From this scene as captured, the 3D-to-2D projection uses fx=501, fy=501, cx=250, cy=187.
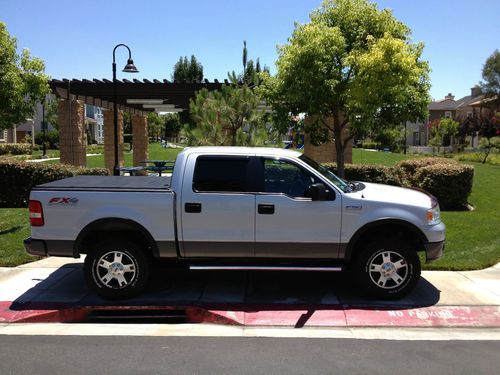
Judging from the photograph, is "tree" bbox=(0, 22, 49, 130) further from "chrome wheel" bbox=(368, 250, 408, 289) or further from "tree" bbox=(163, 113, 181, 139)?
"tree" bbox=(163, 113, 181, 139)

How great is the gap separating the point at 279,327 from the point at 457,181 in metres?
8.30

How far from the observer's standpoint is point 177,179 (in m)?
5.94

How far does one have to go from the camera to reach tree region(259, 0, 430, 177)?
9984mm

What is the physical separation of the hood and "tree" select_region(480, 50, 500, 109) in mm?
70446

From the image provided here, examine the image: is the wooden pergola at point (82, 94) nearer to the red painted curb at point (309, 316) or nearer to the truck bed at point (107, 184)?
the truck bed at point (107, 184)

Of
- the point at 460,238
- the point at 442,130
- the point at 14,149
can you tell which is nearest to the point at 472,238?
the point at 460,238

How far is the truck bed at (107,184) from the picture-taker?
592 centimetres

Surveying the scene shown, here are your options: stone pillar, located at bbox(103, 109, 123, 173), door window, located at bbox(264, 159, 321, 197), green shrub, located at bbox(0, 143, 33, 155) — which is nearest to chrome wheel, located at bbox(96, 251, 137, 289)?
door window, located at bbox(264, 159, 321, 197)

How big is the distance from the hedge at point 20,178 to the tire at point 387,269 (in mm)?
8778

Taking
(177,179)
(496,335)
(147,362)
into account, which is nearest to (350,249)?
(496,335)

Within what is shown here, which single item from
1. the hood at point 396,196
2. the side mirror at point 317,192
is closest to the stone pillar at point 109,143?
the hood at point 396,196

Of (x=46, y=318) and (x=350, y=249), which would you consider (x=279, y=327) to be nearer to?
(x=350, y=249)

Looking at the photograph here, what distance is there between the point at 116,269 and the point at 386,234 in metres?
3.28

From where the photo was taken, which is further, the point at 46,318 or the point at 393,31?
the point at 393,31
